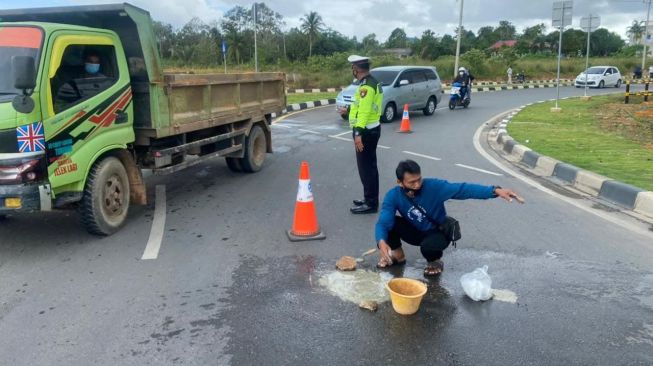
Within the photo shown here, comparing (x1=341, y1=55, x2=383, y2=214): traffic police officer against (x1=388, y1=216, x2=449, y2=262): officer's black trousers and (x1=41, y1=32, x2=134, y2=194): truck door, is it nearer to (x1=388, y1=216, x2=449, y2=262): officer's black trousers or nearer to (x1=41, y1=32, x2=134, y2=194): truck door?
(x1=388, y1=216, x2=449, y2=262): officer's black trousers

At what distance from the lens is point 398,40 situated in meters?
90.9

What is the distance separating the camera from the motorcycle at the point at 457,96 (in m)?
19.5

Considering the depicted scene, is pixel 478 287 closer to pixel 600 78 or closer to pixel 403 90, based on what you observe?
pixel 403 90

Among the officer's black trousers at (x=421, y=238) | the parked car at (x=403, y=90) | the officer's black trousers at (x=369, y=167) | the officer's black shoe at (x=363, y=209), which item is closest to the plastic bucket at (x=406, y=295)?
the officer's black trousers at (x=421, y=238)

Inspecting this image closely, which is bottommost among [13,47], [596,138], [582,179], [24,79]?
[582,179]

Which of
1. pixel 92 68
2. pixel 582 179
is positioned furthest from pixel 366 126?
pixel 582 179

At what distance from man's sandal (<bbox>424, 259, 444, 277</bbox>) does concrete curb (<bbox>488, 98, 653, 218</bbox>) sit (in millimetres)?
3223

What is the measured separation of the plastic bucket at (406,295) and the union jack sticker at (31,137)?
10.5 feet

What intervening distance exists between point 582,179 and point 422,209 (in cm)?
441

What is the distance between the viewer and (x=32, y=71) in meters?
4.35

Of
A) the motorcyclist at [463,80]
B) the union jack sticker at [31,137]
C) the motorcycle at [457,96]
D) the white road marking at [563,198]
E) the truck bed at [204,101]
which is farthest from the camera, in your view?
the motorcycle at [457,96]

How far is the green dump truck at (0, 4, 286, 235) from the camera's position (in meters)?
4.47

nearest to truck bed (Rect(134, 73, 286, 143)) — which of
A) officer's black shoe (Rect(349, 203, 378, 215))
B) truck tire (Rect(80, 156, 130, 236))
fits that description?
truck tire (Rect(80, 156, 130, 236))

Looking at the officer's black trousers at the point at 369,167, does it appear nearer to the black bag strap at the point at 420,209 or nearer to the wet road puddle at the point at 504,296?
the black bag strap at the point at 420,209
